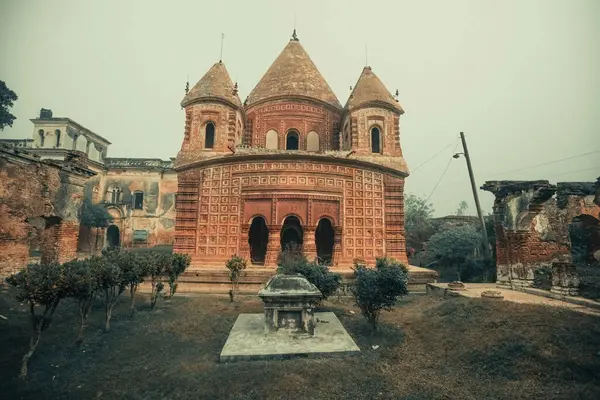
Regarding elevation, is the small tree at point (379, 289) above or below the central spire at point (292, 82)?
below

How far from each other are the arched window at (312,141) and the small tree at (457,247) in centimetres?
994

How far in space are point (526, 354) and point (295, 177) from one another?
11.6 m

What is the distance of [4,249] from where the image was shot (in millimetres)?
9367

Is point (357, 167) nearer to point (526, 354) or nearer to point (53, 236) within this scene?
point (526, 354)

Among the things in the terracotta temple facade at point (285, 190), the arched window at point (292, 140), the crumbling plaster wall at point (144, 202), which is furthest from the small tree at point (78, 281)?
the crumbling plaster wall at point (144, 202)

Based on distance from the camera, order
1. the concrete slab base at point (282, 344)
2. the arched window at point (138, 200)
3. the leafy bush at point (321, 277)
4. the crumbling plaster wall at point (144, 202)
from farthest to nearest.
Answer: the arched window at point (138, 200)
the crumbling plaster wall at point (144, 202)
the leafy bush at point (321, 277)
the concrete slab base at point (282, 344)

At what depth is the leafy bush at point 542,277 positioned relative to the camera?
1089 centimetres

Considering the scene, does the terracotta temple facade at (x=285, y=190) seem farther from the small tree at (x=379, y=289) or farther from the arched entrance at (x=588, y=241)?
the arched entrance at (x=588, y=241)

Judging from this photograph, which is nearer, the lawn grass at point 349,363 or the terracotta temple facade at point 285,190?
the lawn grass at point 349,363

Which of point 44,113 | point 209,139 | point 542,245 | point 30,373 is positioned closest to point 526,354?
point 542,245

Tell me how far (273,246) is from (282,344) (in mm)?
8621

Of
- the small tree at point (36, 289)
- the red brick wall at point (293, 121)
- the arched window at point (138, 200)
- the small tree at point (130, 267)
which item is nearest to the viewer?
the small tree at point (36, 289)

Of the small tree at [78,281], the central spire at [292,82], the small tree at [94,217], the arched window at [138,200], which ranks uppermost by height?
the central spire at [292,82]

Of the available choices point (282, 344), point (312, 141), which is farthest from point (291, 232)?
point (282, 344)
